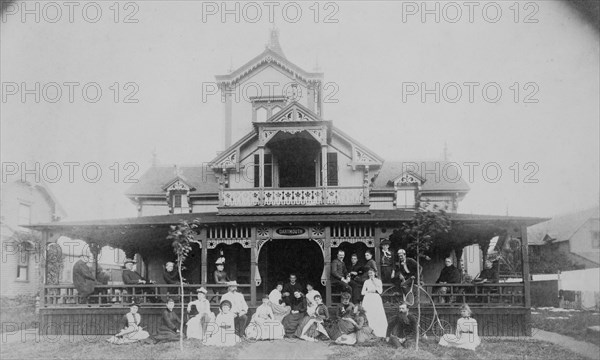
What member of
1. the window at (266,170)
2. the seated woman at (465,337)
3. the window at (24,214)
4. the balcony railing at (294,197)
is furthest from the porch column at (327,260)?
the window at (24,214)

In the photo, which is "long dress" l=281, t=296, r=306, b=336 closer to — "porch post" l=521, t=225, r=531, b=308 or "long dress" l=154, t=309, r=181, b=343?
"long dress" l=154, t=309, r=181, b=343

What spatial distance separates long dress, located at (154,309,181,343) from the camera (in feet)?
47.5

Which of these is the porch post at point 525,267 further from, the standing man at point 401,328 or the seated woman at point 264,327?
the seated woman at point 264,327

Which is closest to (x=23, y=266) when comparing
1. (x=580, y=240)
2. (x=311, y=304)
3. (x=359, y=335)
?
(x=311, y=304)

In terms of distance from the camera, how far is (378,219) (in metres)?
16.7

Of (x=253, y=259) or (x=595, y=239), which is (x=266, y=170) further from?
(x=595, y=239)

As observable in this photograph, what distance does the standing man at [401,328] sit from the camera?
45.0ft

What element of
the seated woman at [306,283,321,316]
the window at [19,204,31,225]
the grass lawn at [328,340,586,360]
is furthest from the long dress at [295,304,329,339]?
the window at [19,204,31,225]

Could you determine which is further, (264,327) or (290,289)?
(290,289)

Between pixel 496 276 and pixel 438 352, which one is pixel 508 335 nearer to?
pixel 496 276

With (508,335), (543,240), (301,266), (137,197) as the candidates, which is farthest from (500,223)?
(543,240)

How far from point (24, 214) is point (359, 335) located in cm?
2308

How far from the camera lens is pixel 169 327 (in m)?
14.7

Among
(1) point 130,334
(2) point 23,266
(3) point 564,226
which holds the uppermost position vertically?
(3) point 564,226
